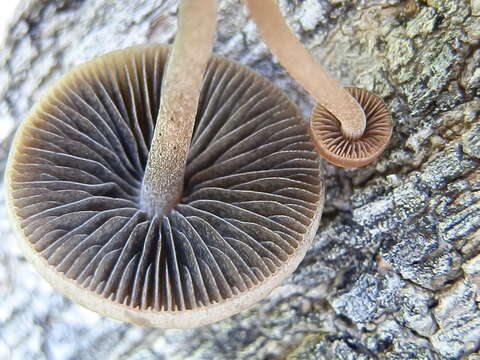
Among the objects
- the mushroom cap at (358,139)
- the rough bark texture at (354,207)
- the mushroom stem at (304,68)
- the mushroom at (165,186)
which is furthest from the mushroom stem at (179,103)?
the rough bark texture at (354,207)

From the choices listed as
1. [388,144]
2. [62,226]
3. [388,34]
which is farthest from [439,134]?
[62,226]

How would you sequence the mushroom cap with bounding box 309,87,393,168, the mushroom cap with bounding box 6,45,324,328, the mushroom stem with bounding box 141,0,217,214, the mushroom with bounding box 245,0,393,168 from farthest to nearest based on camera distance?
the mushroom cap with bounding box 309,87,393,168, the mushroom cap with bounding box 6,45,324,328, the mushroom with bounding box 245,0,393,168, the mushroom stem with bounding box 141,0,217,214

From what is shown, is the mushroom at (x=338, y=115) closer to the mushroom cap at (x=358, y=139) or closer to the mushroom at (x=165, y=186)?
the mushroom cap at (x=358, y=139)

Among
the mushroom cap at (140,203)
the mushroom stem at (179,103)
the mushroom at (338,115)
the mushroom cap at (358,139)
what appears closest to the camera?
the mushroom stem at (179,103)

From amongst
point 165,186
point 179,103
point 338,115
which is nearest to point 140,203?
point 165,186

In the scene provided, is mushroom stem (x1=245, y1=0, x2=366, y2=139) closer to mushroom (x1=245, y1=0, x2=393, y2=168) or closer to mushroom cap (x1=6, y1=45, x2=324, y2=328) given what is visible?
mushroom (x1=245, y1=0, x2=393, y2=168)

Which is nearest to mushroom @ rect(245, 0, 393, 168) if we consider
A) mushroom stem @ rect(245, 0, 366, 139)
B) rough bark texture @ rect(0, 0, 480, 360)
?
mushroom stem @ rect(245, 0, 366, 139)

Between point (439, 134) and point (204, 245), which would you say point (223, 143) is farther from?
point (439, 134)
